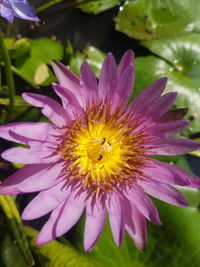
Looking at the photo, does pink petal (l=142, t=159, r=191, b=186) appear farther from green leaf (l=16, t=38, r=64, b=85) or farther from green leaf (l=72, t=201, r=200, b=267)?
green leaf (l=16, t=38, r=64, b=85)

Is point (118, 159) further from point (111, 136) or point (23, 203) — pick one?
point (23, 203)

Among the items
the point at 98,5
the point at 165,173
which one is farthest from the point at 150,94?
the point at 98,5

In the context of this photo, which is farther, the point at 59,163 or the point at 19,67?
the point at 19,67

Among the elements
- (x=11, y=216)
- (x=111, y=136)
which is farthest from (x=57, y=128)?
(x=11, y=216)

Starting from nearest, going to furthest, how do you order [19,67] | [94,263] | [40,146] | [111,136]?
[40,146] < [94,263] < [111,136] < [19,67]

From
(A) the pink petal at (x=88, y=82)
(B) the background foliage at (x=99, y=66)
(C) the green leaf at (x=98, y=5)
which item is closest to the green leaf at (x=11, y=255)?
(B) the background foliage at (x=99, y=66)
